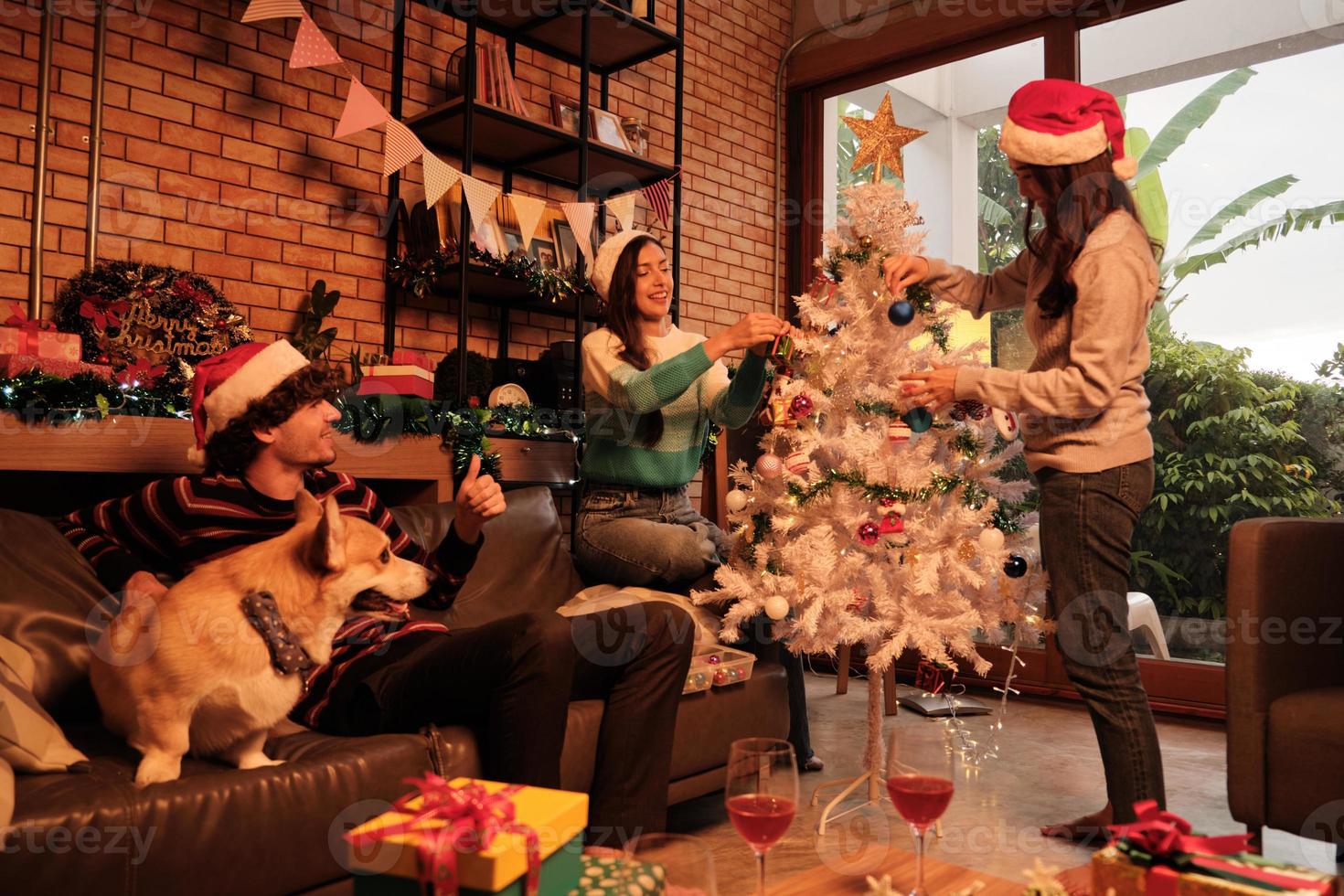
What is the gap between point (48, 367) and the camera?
229 cm

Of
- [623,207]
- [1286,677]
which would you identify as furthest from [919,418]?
[623,207]

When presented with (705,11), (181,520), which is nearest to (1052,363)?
(181,520)

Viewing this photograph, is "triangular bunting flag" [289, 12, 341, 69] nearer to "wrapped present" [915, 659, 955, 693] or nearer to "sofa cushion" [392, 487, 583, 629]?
"sofa cushion" [392, 487, 583, 629]

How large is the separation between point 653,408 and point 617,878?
1.67 meters

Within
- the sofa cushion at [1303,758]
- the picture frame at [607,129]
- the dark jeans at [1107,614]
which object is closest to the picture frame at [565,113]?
the picture frame at [607,129]

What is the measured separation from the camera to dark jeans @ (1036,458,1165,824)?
2.01m

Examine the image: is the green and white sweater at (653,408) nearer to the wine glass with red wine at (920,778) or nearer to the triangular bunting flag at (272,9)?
the triangular bunting flag at (272,9)

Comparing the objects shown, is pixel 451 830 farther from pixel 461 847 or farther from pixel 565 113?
pixel 565 113

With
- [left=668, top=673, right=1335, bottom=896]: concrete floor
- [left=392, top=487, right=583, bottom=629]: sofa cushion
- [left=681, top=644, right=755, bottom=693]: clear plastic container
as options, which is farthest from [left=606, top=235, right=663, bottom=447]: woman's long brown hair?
[left=668, top=673, right=1335, bottom=896]: concrete floor

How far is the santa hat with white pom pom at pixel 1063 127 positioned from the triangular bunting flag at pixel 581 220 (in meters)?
1.93

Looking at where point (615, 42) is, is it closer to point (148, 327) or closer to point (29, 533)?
point (148, 327)

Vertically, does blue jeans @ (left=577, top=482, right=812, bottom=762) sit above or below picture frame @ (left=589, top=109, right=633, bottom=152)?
below

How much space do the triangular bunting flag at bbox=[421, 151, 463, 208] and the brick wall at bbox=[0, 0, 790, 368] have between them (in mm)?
377

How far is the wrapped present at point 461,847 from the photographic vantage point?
84cm
